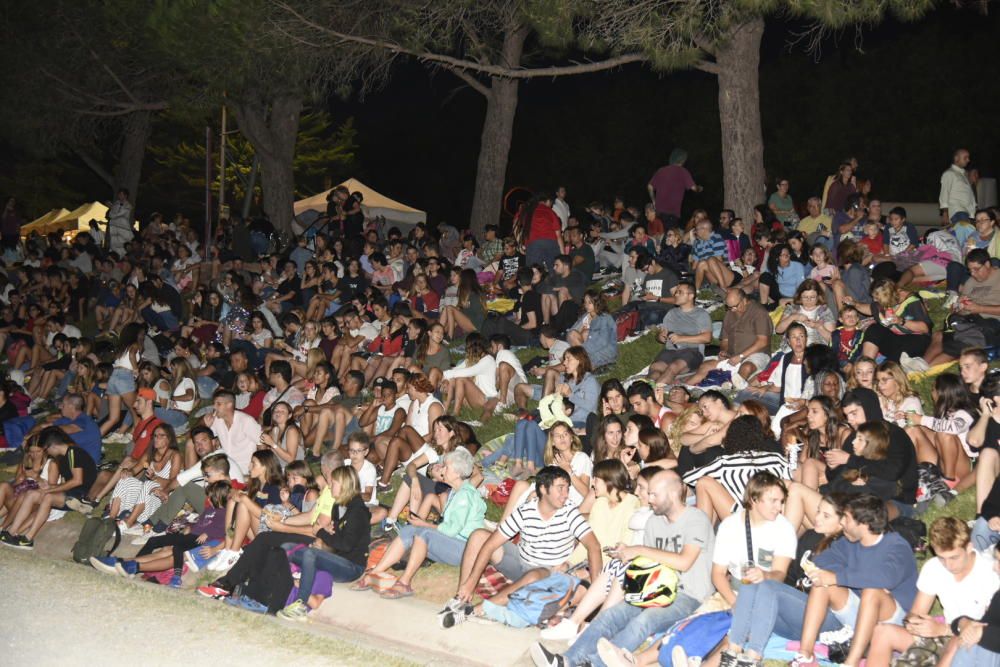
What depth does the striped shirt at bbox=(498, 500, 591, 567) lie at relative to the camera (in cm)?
852

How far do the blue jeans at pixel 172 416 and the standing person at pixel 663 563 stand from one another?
27.0ft

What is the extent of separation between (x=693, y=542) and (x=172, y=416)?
347 inches

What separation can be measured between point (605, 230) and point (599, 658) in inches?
492

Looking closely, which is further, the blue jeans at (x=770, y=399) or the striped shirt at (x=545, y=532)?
the blue jeans at (x=770, y=399)

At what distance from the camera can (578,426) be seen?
447 inches

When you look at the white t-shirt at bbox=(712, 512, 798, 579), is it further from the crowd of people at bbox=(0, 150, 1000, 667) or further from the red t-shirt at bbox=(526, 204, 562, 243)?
the red t-shirt at bbox=(526, 204, 562, 243)

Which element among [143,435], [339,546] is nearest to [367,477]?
[339,546]

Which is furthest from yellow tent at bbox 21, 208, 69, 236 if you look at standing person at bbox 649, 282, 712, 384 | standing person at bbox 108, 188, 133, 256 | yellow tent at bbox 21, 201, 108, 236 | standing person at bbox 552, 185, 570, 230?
standing person at bbox 649, 282, 712, 384

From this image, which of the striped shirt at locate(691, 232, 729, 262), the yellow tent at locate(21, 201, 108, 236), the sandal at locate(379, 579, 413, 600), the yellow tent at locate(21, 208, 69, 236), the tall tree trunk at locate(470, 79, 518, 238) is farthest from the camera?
the yellow tent at locate(21, 208, 69, 236)

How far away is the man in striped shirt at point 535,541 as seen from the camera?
8.41 m

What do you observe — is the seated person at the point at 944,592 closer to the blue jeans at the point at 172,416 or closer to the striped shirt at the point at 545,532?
the striped shirt at the point at 545,532

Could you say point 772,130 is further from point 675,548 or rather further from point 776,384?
point 675,548

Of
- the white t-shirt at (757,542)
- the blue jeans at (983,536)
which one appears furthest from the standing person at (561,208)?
the blue jeans at (983,536)

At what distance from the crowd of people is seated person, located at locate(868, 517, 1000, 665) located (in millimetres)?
16
